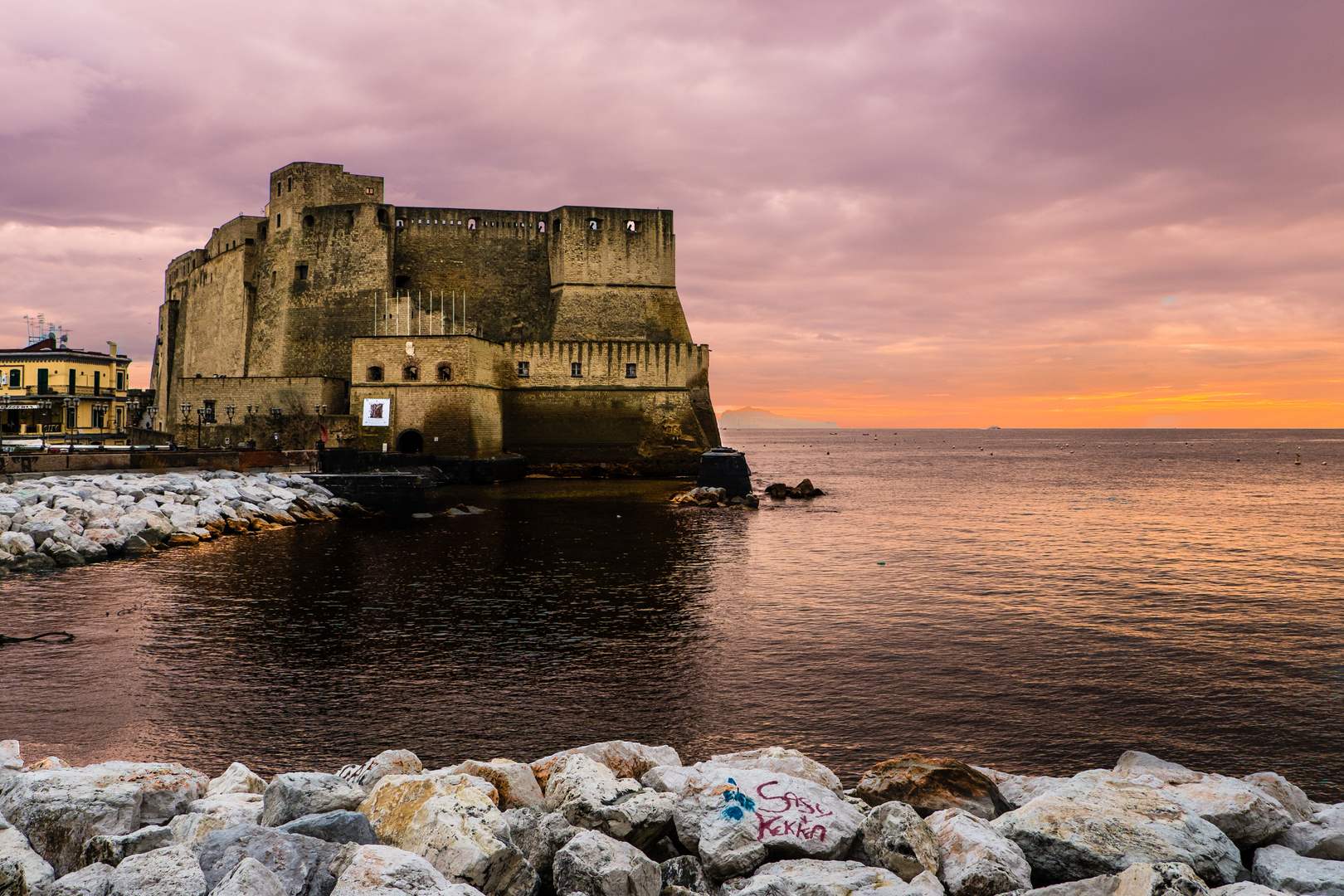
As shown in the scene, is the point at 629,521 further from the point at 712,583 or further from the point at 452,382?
A: the point at 452,382

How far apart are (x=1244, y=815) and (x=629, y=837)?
132 inches

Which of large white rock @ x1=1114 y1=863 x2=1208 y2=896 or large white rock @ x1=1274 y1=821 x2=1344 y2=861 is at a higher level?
large white rock @ x1=1114 y1=863 x2=1208 y2=896

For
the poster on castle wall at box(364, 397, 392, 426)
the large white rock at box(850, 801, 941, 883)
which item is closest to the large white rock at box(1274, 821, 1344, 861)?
the large white rock at box(850, 801, 941, 883)

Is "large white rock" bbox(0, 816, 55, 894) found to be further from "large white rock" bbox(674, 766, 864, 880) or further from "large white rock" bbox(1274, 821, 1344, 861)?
"large white rock" bbox(1274, 821, 1344, 861)

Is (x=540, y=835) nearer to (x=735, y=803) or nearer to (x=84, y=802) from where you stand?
(x=735, y=803)

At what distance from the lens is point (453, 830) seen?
4.05m

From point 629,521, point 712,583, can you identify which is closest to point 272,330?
point 629,521

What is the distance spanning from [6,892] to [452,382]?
3492cm

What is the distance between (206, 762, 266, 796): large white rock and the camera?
508 centimetres

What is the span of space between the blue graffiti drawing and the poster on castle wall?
35.4 meters

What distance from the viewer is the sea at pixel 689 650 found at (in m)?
7.17

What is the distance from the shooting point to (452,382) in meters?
37.6

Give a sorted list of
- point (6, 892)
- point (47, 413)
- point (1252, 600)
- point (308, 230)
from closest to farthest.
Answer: point (6, 892) < point (1252, 600) < point (308, 230) < point (47, 413)

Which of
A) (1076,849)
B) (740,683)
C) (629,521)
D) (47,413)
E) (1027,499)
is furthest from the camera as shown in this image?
(47,413)
